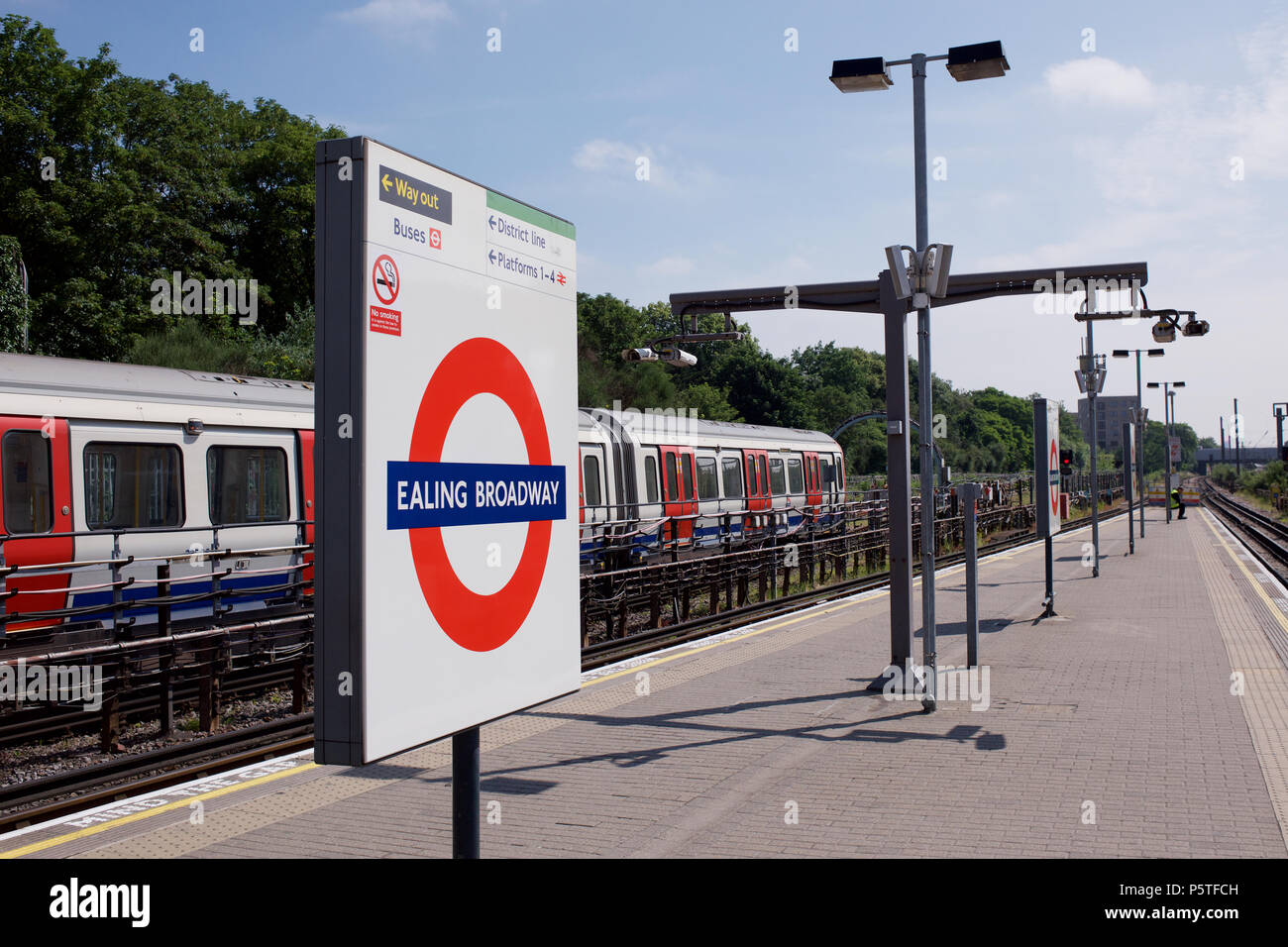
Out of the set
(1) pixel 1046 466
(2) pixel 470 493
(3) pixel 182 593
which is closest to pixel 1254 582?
(1) pixel 1046 466

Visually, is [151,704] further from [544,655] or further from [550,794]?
[544,655]

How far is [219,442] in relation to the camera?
12.2m

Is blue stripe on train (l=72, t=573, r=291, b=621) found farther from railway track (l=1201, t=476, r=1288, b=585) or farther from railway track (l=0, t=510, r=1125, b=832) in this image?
railway track (l=1201, t=476, r=1288, b=585)

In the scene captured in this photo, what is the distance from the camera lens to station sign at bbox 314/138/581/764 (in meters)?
2.66

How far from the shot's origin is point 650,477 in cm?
2189

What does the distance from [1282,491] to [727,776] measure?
6184 centimetres

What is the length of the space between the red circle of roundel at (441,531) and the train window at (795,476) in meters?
26.0

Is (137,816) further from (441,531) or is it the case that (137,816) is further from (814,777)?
(441,531)

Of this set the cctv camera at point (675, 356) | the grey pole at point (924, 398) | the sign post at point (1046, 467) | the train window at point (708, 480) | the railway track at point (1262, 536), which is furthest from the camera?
the railway track at point (1262, 536)

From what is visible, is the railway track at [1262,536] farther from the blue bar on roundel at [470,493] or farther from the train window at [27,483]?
the blue bar on roundel at [470,493]

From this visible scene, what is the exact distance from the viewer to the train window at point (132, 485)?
10773 mm

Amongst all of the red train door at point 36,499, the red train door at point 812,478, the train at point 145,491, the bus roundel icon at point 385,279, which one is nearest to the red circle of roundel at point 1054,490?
the train at point 145,491

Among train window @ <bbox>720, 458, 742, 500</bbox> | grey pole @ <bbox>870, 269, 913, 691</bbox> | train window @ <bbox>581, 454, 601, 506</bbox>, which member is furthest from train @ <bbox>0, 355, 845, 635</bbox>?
train window @ <bbox>720, 458, 742, 500</bbox>

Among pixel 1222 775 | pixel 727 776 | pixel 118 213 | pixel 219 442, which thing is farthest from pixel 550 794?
pixel 118 213
